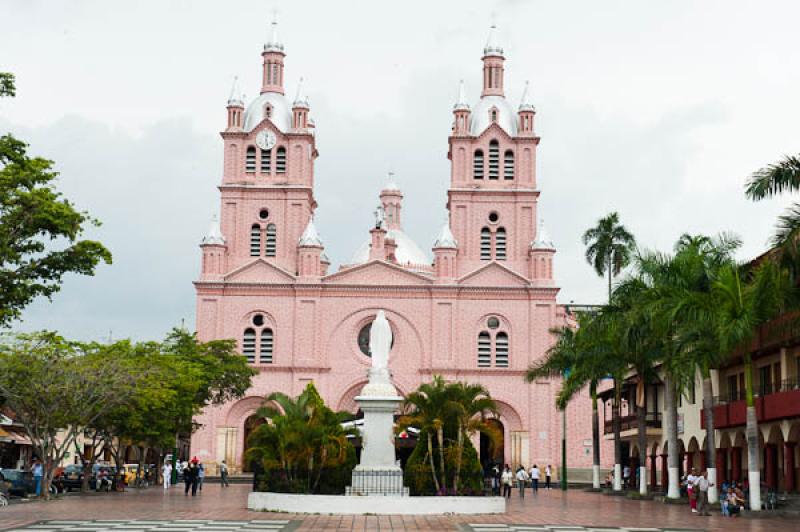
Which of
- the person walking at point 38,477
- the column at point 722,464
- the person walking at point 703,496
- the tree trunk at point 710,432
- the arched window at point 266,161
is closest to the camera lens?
the person walking at point 703,496

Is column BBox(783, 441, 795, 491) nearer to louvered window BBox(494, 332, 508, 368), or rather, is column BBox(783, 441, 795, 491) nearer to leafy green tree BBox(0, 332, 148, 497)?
leafy green tree BBox(0, 332, 148, 497)

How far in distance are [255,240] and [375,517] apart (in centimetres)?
4307

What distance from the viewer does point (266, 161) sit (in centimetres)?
6975

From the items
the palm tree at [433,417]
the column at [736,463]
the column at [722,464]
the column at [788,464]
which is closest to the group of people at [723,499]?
the column at [788,464]

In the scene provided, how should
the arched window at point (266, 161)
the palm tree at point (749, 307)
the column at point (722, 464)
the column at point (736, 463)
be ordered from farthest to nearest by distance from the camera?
the arched window at point (266, 161), the column at point (722, 464), the column at point (736, 463), the palm tree at point (749, 307)

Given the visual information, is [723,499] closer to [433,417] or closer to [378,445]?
[433,417]

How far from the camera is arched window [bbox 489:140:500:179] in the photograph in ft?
228

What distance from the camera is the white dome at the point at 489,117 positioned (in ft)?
228

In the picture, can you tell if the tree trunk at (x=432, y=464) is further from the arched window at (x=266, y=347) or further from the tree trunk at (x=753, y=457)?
the arched window at (x=266, y=347)

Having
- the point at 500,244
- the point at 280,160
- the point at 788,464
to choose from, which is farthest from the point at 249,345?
the point at 788,464

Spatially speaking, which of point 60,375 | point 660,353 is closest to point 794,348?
point 660,353

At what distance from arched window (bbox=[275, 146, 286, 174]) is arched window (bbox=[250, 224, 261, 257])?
370 cm

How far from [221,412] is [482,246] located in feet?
59.5

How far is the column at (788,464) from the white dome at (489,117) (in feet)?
117
